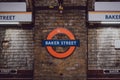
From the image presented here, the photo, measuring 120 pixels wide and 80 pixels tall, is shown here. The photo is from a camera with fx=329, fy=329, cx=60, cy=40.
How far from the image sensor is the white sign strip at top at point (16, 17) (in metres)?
10.2

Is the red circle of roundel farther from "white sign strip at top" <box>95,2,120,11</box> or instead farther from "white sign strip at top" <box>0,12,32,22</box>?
"white sign strip at top" <box>95,2,120,11</box>

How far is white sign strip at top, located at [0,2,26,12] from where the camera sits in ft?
33.8

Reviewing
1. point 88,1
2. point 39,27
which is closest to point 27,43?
point 39,27

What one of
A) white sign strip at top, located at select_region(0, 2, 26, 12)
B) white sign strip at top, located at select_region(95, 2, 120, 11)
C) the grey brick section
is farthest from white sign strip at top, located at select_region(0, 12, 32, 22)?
white sign strip at top, located at select_region(95, 2, 120, 11)

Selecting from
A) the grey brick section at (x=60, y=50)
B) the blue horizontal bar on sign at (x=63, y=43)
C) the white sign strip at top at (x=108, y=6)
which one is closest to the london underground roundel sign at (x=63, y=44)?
the blue horizontal bar on sign at (x=63, y=43)

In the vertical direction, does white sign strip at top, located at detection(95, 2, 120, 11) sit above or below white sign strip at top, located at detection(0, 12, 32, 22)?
above

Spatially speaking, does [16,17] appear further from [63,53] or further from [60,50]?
[63,53]

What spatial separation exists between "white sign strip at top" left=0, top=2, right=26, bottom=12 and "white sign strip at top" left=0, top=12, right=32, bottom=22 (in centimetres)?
13

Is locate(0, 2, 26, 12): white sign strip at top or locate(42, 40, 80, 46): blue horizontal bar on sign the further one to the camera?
locate(0, 2, 26, 12): white sign strip at top

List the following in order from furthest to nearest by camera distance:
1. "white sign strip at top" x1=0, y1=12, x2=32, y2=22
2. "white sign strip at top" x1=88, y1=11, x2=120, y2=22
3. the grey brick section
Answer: "white sign strip at top" x1=0, y1=12, x2=32, y2=22, "white sign strip at top" x1=88, y1=11, x2=120, y2=22, the grey brick section

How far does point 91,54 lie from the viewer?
33.6 feet

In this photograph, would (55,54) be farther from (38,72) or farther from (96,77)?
(96,77)

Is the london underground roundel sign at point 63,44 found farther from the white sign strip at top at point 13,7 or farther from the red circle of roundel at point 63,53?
the white sign strip at top at point 13,7

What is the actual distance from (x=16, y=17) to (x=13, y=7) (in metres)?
0.34
